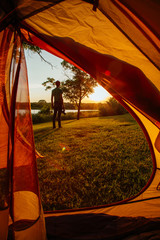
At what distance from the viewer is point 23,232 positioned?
3.69 feet

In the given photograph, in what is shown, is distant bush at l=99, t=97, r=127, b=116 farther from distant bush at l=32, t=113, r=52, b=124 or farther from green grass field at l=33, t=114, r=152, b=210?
green grass field at l=33, t=114, r=152, b=210

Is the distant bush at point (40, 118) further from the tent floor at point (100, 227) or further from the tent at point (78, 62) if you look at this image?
the tent floor at point (100, 227)

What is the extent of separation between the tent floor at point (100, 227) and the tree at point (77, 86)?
977 centimetres

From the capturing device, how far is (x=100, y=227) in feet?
4.85

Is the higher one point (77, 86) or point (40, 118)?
→ point (77, 86)

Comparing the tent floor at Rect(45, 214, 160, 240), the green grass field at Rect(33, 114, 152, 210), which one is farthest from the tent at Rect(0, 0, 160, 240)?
the green grass field at Rect(33, 114, 152, 210)

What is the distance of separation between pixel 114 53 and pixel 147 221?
161 cm

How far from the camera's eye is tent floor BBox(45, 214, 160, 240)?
4.41 ft

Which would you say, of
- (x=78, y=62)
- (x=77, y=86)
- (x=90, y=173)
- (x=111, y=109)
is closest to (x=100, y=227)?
(x=90, y=173)

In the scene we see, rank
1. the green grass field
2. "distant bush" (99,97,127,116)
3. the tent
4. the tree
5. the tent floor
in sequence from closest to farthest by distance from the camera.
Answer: the tent < the tent floor < the green grass field < the tree < "distant bush" (99,97,127,116)

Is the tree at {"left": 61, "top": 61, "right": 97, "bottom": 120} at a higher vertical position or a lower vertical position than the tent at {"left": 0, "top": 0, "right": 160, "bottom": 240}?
higher

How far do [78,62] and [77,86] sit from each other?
1080 centimetres

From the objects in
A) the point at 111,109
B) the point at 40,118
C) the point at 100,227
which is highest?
the point at 111,109

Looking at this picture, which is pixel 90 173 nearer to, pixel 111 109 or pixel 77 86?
pixel 77 86
